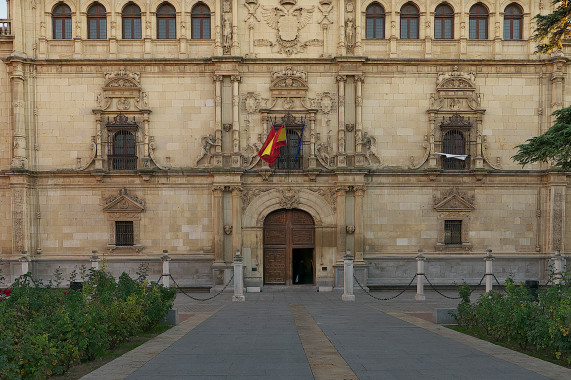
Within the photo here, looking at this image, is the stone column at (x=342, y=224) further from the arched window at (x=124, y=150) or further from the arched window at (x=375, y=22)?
the arched window at (x=124, y=150)

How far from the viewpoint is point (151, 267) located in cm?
2620

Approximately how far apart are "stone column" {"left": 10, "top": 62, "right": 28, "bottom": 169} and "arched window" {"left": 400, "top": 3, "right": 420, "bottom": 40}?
2020cm

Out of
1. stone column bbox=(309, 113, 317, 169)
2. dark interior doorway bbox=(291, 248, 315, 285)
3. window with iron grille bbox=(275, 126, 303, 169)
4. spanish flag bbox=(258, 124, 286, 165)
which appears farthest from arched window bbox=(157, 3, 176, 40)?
dark interior doorway bbox=(291, 248, 315, 285)

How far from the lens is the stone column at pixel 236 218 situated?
2591 centimetres

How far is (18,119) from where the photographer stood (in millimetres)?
25594

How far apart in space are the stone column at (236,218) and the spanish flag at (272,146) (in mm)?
2249

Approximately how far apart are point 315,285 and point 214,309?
799cm

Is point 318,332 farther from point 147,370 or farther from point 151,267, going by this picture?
point 151,267

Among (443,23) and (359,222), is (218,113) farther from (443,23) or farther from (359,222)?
(443,23)

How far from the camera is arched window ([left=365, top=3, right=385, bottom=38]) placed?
26.8m

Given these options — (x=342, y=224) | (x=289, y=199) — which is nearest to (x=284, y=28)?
(x=289, y=199)

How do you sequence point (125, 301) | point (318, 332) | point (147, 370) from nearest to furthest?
1. point (147, 370)
2. point (125, 301)
3. point (318, 332)

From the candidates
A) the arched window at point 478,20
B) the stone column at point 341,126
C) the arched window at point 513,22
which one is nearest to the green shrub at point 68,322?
the stone column at point 341,126

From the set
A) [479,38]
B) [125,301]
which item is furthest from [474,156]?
[125,301]
